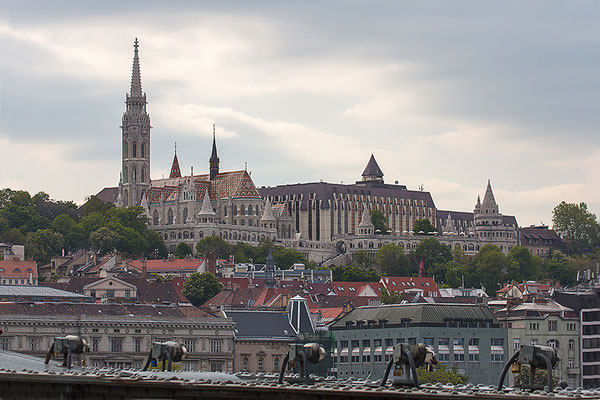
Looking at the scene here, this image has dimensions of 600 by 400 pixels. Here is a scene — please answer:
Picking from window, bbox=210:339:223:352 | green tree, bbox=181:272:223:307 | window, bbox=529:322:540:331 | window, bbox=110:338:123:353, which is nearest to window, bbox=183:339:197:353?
window, bbox=210:339:223:352

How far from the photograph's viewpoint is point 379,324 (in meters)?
132

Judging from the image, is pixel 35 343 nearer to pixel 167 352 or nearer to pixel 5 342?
pixel 5 342

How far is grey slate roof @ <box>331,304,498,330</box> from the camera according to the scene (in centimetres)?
12962

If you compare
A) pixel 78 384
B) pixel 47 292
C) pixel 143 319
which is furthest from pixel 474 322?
pixel 78 384

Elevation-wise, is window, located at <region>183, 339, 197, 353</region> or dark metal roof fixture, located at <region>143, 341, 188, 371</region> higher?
dark metal roof fixture, located at <region>143, 341, 188, 371</region>

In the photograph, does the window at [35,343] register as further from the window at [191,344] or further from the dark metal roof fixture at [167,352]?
the dark metal roof fixture at [167,352]

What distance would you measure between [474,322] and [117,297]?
51552 mm

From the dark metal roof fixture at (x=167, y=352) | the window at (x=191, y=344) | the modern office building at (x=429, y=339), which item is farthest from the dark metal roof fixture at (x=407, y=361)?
the window at (x=191, y=344)

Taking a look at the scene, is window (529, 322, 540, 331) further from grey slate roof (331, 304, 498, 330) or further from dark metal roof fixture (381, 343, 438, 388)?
dark metal roof fixture (381, 343, 438, 388)

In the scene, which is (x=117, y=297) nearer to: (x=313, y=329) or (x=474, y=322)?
(x=313, y=329)

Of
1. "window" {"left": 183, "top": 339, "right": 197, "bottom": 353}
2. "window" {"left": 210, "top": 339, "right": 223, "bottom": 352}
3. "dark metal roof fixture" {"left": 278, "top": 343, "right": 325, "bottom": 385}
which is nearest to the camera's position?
"dark metal roof fixture" {"left": 278, "top": 343, "right": 325, "bottom": 385}

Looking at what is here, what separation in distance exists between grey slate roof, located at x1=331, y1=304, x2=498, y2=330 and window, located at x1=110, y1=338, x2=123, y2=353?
18.3m

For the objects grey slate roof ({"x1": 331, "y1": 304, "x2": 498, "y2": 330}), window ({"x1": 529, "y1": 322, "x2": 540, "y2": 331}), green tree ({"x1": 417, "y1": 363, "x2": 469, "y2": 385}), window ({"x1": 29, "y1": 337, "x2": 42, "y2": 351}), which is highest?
grey slate roof ({"x1": 331, "y1": 304, "x2": 498, "y2": 330})

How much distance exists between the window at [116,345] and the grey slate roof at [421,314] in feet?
59.9
